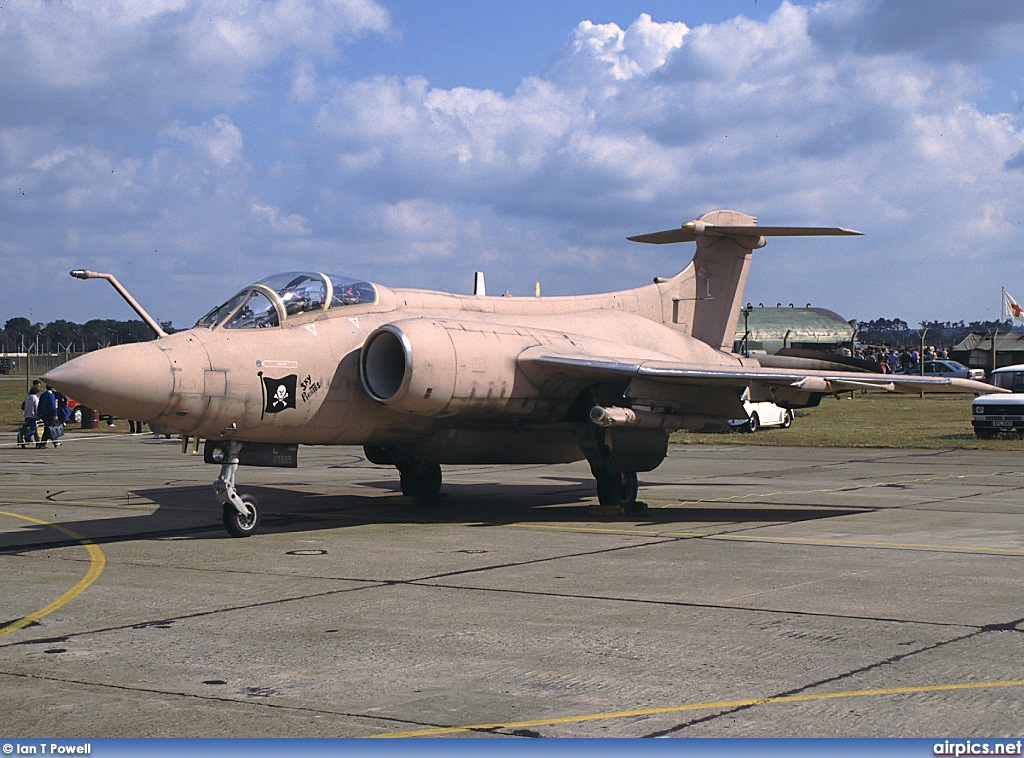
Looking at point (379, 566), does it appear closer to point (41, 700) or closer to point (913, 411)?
point (41, 700)

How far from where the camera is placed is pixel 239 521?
495 inches

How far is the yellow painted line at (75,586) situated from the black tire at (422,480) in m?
4.86

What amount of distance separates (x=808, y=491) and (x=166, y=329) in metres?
10.3

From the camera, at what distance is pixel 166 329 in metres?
13.0

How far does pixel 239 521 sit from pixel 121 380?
2.27 m

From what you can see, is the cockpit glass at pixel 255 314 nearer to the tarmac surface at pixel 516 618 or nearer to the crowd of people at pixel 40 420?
the tarmac surface at pixel 516 618

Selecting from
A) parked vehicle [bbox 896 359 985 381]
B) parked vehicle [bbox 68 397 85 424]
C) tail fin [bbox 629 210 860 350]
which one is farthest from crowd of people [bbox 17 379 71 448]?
parked vehicle [bbox 896 359 985 381]

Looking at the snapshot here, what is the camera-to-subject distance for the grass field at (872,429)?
28734 millimetres

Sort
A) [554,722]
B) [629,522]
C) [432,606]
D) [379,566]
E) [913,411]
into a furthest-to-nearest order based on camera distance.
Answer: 1. [913,411]
2. [629,522]
3. [379,566]
4. [432,606]
5. [554,722]

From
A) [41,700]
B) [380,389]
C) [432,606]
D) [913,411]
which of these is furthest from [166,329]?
[913,411]

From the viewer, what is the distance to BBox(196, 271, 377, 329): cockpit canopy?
1271cm


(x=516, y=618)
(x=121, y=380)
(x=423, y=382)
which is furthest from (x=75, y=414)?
(x=516, y=618)
